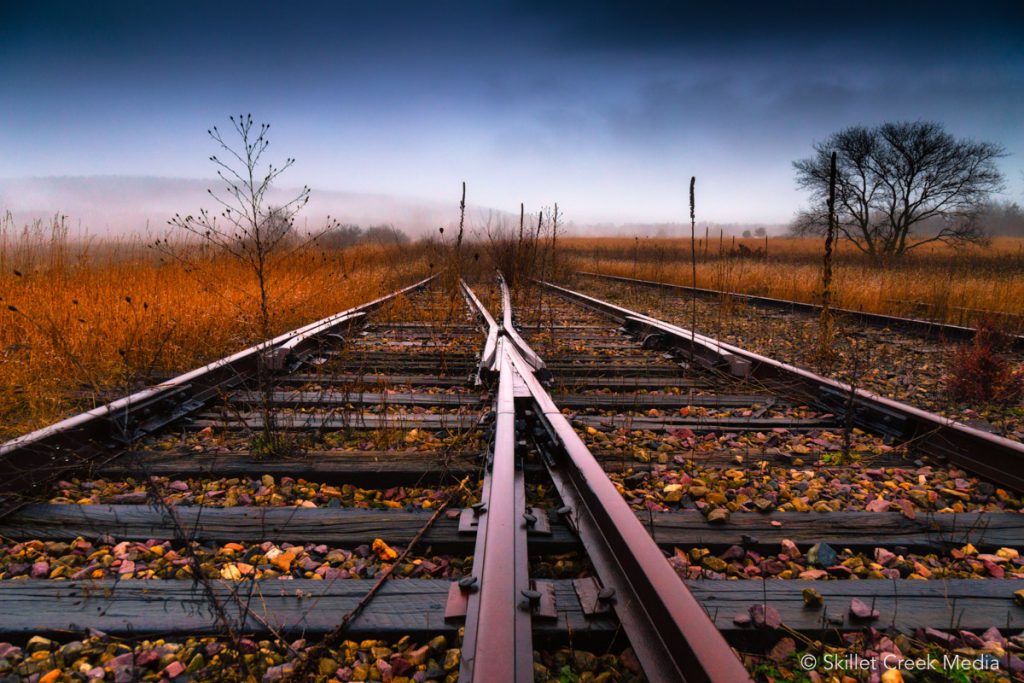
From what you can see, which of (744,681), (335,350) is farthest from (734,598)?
(335,350)

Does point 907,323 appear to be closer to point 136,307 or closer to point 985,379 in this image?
point 985,379

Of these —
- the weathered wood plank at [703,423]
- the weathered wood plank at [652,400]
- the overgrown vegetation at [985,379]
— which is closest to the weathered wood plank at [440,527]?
the weathered wood plank at [703,423]

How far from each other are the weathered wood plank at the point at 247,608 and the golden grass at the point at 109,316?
3.15 ft

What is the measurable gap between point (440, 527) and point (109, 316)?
506 centimetres

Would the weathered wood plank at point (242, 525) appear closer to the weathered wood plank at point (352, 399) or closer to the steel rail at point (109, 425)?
the steel rail at point (109, 425)

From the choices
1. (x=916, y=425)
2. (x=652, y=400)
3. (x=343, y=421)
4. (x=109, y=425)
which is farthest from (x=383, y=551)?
(x=916, y=425)

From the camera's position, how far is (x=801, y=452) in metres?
2.72

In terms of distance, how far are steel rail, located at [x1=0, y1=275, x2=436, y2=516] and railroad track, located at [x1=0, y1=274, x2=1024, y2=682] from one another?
0.02 metres

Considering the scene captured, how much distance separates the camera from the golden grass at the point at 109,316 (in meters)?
3.44

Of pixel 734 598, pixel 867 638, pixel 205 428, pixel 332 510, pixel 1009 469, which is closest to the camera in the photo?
pixel 867 638

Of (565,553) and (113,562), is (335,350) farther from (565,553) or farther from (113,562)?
(565,553)

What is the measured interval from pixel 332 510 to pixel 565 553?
0.85m

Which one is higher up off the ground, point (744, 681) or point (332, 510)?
point (744, 681)

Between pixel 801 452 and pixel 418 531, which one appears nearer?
pixel 418 531
